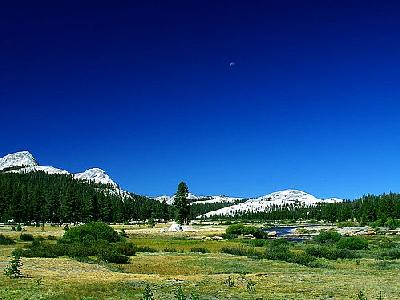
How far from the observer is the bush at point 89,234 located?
71175 millimetres

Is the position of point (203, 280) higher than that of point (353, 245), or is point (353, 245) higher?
point (353, 245)

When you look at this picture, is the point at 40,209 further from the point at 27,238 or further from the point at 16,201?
the point at 27,238

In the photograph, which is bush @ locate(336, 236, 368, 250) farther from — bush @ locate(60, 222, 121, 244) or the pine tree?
the pine tree

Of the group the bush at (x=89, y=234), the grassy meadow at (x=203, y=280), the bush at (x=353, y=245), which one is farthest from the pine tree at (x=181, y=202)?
the grassy meadow at (x=203, y=280)

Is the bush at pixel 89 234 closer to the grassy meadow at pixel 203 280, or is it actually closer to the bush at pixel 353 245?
the grassy meadow at pixel 203 280

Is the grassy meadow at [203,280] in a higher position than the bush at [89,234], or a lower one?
lower

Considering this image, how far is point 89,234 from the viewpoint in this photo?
247 feet

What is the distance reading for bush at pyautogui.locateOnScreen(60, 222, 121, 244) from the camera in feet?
234

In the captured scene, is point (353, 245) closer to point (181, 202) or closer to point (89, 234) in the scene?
point (89, 234)

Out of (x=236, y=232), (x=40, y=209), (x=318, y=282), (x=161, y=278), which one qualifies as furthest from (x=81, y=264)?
(x=40, y=209)

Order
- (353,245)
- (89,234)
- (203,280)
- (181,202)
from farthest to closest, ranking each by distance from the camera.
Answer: (181,202)
(89,234)
(353,245)
(203,280)

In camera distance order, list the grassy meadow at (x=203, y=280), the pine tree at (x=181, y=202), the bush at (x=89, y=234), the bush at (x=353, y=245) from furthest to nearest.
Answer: the pine tree at (x=181, y=202) → the bush at (x=353, y=245) → the bush at (x=89, y=234) → the grassy meadow at (x=203, y=280)

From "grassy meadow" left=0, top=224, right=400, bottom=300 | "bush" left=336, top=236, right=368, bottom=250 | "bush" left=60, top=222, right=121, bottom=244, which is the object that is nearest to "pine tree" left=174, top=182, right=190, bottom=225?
"bush" left=60, top=222, right=121, bottom=244

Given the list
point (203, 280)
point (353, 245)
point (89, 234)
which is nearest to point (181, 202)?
point (89, 234)
